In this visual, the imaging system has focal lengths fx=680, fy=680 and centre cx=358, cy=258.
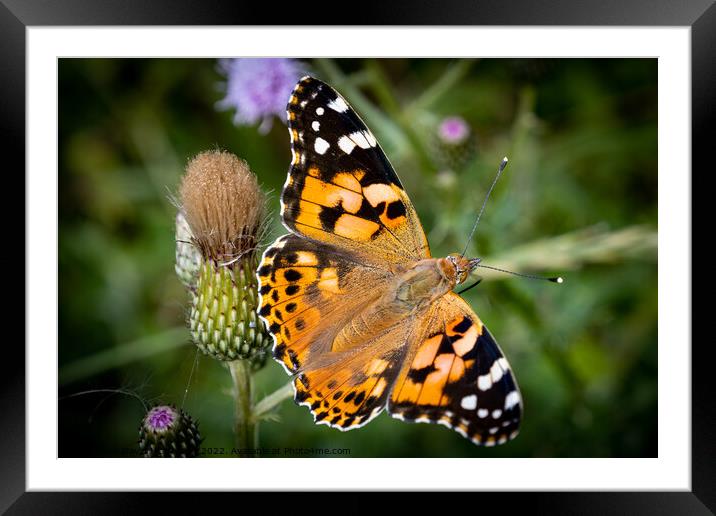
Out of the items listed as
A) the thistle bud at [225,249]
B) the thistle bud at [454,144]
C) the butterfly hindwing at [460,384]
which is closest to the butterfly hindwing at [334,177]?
the thistle bud at [225,249]

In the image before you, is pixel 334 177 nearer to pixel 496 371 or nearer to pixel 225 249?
pixel 225 249

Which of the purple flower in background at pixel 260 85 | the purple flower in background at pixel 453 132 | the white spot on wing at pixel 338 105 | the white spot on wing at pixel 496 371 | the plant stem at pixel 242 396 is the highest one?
the purple flower in background at pixel 260 85

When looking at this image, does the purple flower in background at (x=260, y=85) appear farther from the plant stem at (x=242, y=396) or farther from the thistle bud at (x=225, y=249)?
the plant stem at (x=242, y=396)

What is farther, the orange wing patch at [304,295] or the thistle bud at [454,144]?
the thistle bud at [454,144]

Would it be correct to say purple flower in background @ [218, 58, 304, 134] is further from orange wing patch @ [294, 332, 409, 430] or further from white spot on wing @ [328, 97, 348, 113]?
orange wing patch @ [294, 332, 409, 430]
